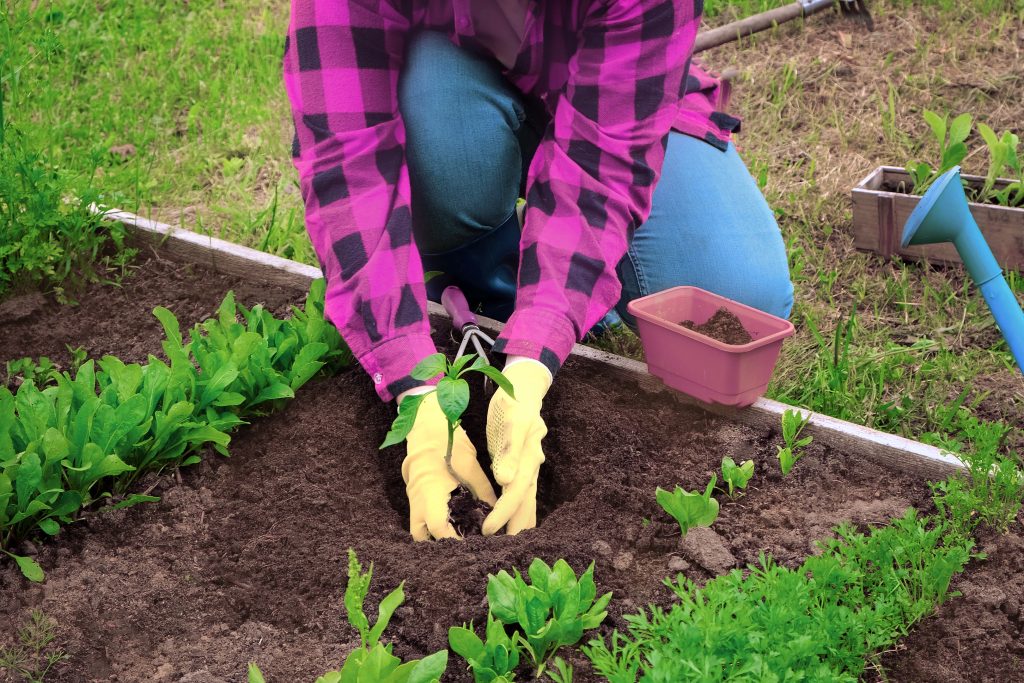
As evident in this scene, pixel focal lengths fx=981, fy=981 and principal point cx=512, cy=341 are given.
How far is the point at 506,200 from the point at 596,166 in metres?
0.36

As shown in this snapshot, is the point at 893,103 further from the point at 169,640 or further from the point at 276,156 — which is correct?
the point at 169,640

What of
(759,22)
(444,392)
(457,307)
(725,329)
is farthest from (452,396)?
(759,22)

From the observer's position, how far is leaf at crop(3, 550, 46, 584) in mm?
1563

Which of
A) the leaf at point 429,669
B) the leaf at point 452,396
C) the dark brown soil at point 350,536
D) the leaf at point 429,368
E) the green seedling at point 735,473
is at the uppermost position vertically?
the leaf at point 429,368

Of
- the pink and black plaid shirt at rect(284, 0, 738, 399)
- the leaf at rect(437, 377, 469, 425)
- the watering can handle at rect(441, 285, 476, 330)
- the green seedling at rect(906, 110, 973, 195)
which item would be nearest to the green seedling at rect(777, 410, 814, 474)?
the pink and black plaid shirt at rect(284, 0, 738, 399)

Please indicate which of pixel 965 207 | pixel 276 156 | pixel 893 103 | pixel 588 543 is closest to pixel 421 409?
pixel 588 543

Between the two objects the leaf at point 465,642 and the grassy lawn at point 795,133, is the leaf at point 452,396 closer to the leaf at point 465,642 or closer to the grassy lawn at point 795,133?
the leaf at point 465,642

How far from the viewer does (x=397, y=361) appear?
1812mm

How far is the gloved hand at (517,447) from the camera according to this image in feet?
5.41

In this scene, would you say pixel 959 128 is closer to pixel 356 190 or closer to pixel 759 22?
pixel 759 22

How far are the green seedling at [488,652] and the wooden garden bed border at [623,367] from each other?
2.52ft

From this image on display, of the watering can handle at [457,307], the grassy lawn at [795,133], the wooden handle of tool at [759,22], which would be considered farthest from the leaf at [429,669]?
the wooden handle of tool at [759,22]

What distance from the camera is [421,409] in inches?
70.2

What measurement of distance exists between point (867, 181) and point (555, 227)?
Result: 1.28 m
